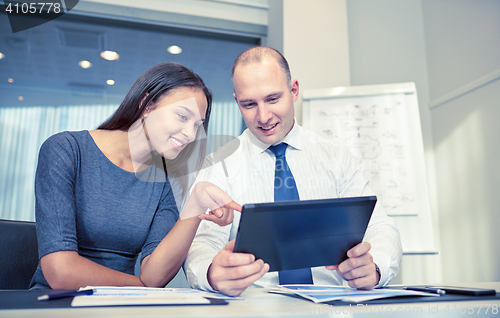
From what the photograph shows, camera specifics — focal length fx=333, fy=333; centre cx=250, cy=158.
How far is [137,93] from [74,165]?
322 mm

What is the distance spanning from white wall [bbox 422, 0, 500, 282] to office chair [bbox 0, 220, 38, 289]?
230 centimetres

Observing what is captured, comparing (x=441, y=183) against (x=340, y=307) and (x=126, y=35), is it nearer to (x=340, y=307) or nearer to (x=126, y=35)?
(x=340, y=307)

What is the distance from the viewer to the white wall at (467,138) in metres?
1.95

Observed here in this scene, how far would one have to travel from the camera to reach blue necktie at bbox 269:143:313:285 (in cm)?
108

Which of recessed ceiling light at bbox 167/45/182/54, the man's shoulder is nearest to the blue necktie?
the man's shoulder

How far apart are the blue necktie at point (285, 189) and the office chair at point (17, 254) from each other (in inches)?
34.7

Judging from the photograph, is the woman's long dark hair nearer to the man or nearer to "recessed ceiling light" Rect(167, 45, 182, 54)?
the man

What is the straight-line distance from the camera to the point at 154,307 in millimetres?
500

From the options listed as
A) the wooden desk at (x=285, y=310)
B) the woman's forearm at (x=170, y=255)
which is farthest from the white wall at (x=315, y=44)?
the wooden desk at (x=285, y=310)

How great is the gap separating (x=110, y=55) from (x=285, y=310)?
258 centimetres

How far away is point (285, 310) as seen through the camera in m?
0.50

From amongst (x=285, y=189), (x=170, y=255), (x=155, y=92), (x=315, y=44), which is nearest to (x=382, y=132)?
(x=315, y=44)

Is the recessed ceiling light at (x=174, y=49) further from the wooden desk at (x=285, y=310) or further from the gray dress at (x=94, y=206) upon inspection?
the wooden desk at (x=285, y=310)

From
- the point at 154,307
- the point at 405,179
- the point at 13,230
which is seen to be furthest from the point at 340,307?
the point at 405,179
